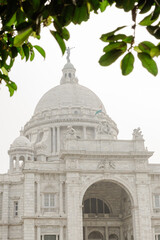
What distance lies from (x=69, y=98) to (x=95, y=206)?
66.3 ft

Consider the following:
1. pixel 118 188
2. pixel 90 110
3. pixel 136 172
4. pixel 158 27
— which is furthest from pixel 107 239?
pixel 158 27

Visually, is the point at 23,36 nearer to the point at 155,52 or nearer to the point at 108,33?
the point at 108,33

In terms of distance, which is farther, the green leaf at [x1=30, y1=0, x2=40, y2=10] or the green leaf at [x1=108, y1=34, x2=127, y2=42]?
the green leaf at [x1=108, y1=34, x2=127, y2=42]

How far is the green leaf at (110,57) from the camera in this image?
10.4 feet

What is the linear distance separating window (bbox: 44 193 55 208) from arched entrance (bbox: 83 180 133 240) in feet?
21.1

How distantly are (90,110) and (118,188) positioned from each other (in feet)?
57.1

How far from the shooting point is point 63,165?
41.5 metres

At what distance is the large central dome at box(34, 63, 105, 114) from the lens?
61.2 metres

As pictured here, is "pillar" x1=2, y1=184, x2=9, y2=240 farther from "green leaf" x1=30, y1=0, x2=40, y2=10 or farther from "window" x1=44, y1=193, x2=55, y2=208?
"green leaf" x1=30, y1=0, x2=40, y2=10

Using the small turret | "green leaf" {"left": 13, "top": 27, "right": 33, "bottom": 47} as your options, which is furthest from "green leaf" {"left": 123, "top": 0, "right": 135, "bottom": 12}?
the small turret

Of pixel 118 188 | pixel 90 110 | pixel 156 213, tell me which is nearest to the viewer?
pixel 156 213

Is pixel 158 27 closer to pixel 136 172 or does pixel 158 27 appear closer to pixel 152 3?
pixel 152 3

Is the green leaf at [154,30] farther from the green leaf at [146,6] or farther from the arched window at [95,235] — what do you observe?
the arched window at [95,235]

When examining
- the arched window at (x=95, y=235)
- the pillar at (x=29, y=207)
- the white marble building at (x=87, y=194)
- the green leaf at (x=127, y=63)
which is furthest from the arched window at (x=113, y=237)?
the green leaf at (x=127, y=63)
